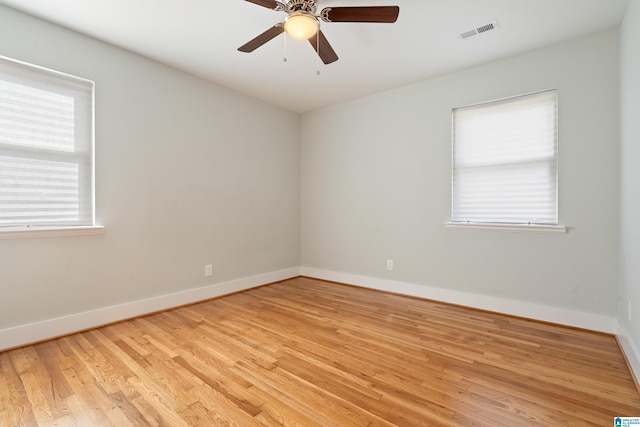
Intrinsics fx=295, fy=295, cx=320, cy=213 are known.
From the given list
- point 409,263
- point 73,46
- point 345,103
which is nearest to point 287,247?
point 409,263

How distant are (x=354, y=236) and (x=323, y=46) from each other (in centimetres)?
263

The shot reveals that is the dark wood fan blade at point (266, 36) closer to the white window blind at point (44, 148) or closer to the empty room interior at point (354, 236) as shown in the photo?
the empty room interior at point (354, 236)

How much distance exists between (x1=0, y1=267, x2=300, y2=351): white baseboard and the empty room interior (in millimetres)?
13

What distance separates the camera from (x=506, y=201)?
10.1 feet

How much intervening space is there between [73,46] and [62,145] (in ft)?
2.89

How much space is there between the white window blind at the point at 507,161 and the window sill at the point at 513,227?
73mm

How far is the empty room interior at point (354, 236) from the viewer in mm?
1771

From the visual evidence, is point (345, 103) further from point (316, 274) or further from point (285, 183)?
point (316, 274)

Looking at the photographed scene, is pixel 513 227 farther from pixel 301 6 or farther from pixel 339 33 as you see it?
pixel 301 6

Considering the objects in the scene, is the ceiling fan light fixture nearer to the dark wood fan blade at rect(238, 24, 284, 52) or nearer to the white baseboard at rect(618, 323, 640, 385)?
the dark wood fan blade at rect(238, 24, 284, 52)

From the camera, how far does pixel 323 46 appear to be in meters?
2.21

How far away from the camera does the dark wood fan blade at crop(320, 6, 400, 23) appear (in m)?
1.85

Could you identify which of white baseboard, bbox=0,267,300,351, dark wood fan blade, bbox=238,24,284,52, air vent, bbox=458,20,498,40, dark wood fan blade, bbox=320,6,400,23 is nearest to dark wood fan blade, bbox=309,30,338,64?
dark wood fan blade, bbox=320,6,400,23

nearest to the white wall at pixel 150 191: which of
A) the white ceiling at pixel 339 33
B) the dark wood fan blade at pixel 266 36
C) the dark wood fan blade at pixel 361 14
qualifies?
the white ceiling at pixel 339 33
